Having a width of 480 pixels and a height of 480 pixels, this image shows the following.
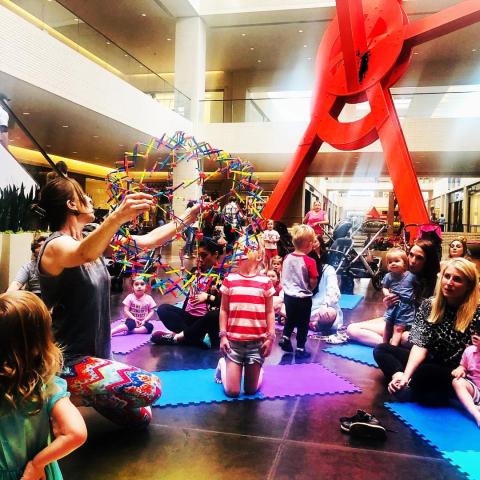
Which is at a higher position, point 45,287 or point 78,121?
point 78,121

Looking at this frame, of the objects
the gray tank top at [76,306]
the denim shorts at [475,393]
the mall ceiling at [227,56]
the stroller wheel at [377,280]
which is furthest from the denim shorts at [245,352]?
the mall ceiling at [227,56]

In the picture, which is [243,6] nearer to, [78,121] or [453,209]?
[78,121]

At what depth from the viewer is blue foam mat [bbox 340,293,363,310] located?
779cm

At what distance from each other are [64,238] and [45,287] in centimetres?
35

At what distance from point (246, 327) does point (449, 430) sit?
160cm

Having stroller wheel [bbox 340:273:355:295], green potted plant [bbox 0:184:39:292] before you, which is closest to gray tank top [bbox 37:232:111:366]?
green potted plant [bbox 0:184:39:292]

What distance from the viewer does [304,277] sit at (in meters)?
4.91

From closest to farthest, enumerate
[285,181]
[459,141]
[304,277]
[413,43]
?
[304,277]
[413,43]
[285,181]
[459,141]

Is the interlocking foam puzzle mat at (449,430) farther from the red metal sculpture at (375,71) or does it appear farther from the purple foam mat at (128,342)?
the red metal sculpture at (375,71)

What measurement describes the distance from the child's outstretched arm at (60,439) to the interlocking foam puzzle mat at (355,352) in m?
3.54

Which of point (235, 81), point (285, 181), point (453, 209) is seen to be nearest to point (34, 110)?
point (285, 181)

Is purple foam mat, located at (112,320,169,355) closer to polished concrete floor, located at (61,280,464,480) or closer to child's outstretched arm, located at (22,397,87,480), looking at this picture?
polished concrete floor, located at (61,280,464,480)

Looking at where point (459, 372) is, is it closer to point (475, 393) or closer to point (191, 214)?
point (475, 393)

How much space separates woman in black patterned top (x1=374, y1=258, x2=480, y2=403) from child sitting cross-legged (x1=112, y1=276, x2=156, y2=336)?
332 cm
